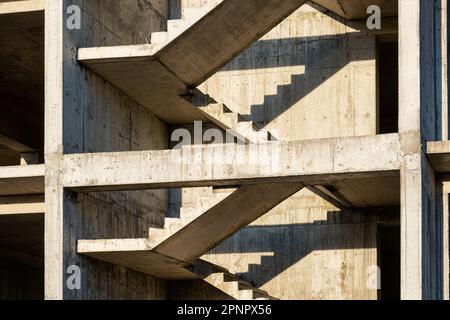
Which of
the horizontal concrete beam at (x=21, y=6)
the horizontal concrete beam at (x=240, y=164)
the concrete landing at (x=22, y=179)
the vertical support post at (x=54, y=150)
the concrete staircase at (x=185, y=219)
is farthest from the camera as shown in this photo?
the horizontal concrete beam at (x=21, y=6)

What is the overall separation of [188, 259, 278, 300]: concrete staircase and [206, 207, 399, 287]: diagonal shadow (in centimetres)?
152

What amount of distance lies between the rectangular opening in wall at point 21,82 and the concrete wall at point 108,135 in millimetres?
1339

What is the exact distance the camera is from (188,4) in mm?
28766

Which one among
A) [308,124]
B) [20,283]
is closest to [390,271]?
[20,283]

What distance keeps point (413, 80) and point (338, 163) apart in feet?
6.38

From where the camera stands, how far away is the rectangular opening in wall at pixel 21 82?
24375mm

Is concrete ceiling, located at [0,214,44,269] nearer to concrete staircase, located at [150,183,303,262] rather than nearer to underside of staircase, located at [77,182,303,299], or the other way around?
underside of staircase, located at [77,182,303,299]

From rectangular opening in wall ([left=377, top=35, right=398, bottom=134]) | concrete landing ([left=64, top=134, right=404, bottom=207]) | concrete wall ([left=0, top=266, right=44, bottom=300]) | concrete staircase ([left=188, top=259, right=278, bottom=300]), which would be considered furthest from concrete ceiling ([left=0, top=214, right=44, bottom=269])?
rectangular opening in wall ([left=377, top=35, right=398, bottom=134])

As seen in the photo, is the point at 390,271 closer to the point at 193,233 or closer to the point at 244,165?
the point at 193,233

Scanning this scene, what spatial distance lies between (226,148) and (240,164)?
0.39 m

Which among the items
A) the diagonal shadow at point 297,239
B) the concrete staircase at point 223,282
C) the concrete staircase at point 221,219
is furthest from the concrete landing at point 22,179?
the diagonal shadow at point 297,239

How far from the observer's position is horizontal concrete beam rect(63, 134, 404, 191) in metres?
20.9

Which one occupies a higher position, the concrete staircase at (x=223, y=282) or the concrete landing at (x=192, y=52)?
the concrete landing at (x=192, y=52)

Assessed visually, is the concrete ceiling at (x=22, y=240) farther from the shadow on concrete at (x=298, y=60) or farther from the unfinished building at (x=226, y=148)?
the shadow on concrete at (x=298, y=60)
